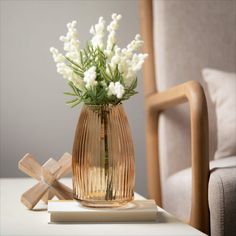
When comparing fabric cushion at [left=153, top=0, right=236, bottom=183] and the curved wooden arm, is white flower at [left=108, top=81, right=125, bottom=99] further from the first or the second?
fabric cushion at [left=153, top=0, right=236, bottom=183]

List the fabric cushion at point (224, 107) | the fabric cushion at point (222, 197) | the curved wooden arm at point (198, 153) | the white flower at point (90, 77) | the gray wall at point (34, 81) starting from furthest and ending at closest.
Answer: the gray wall at point (34, 81) < the fabric cushion at point (224, 107) < the curved wooden arm at point (198, 153) < the fabric cushion at point (222, 197) < the white flower at point (90, 77)

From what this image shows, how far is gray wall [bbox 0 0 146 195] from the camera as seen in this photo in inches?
92.8

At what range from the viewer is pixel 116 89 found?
1281 mm

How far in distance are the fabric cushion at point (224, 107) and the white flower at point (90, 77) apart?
0.74 m

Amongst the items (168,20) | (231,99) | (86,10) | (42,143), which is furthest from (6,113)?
(231,99)

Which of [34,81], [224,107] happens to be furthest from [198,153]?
[34,81]

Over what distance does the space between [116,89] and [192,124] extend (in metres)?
0.44

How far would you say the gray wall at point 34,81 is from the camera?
236cm

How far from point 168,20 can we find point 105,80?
0.79 metres

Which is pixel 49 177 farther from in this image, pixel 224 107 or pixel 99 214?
pixel 224 107

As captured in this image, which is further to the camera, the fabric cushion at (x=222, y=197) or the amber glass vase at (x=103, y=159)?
the fabric cushion at (x=222, y=197)

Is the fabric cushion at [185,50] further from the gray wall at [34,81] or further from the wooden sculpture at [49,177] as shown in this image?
the wooden sculpture at [49,177]

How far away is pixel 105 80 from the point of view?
136cm

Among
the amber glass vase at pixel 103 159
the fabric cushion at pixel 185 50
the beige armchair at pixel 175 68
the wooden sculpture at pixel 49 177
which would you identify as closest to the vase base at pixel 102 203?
the amber glass vase at pixel 103 159
